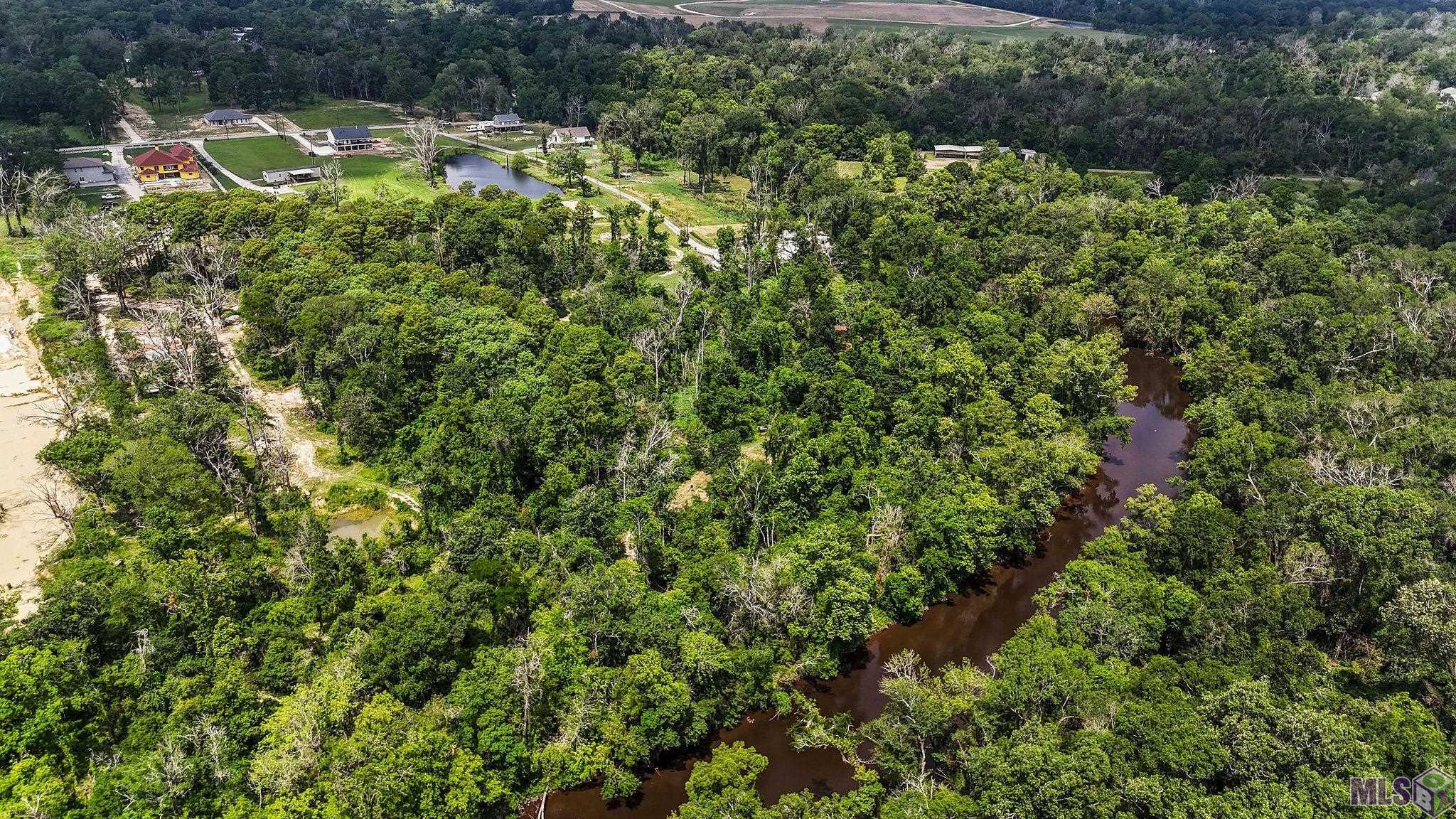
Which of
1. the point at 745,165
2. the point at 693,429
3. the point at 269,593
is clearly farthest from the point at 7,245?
the point at 745,165

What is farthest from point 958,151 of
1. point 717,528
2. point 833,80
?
point 717,528

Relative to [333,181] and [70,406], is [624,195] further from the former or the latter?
[70,406]

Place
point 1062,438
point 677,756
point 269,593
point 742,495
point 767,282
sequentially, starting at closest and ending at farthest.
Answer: point 677,756 → point 269,593 → point 742,495 → point 1062,438 → point 767,282

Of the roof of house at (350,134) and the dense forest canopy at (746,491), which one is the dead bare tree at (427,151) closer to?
the roof of house at (350,134)

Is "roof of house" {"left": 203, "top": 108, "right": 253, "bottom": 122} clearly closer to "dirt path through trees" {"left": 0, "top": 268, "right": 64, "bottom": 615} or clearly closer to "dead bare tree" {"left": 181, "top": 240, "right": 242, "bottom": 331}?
"dead bare tree" {"left": 181, "top": 240, "right": 242, "bottom": 331}

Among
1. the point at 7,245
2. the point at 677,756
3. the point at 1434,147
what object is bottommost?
the point at 677,756

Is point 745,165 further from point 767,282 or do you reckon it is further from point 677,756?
point 677,756

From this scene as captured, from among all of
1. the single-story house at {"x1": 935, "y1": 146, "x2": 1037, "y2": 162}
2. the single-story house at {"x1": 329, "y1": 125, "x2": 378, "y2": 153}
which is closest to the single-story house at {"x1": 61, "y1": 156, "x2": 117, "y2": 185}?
the single-story house at {"x1": 329, "y1": 125, "x2": 378, "y2": 153}
